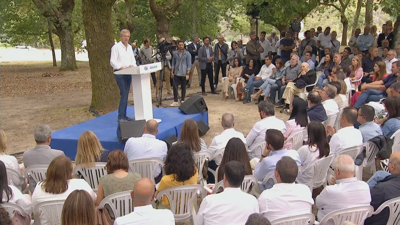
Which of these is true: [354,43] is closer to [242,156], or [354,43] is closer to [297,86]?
[297,86]

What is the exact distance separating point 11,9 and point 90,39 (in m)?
14.9

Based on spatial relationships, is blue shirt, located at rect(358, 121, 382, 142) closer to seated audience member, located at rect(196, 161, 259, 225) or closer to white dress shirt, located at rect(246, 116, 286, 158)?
white dress shirt, located at rect(246, 116, 286, 158)

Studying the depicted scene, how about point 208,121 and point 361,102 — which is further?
point 208,121

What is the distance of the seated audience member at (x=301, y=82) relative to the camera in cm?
838

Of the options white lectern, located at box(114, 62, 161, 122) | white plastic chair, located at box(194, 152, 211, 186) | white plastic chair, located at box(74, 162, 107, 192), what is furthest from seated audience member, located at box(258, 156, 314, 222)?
white lectern, located at box(114, 62, 161, 122)

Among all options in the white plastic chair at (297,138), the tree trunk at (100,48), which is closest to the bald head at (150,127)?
the white plastic chair at (297,138)

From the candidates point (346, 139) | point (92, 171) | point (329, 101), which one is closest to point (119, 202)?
A: point (92, 171)

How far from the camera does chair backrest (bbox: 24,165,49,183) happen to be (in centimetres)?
373

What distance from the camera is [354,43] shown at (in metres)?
11.2

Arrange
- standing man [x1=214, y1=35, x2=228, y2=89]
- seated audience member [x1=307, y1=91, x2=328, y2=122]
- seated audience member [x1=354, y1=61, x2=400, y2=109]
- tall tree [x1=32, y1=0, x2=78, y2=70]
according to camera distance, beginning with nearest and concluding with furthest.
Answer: seated audience member [x1=307, y1=91, x2=328, y2=122], seated audience member [x1=354, y1=61, x2=400, y2=109], standing man [x1=214, y1=35, x2=228, y2=89], tall tree [x1=32, y1=0, x2=78, y2=70]

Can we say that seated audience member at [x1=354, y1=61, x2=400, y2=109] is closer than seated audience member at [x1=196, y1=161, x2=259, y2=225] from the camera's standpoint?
No

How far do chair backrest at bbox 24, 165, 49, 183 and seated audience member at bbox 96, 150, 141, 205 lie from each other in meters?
0.78

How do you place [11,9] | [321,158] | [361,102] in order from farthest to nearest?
[11,9] → [361,102] → [321,158]

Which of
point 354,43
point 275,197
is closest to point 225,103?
point 354,43
